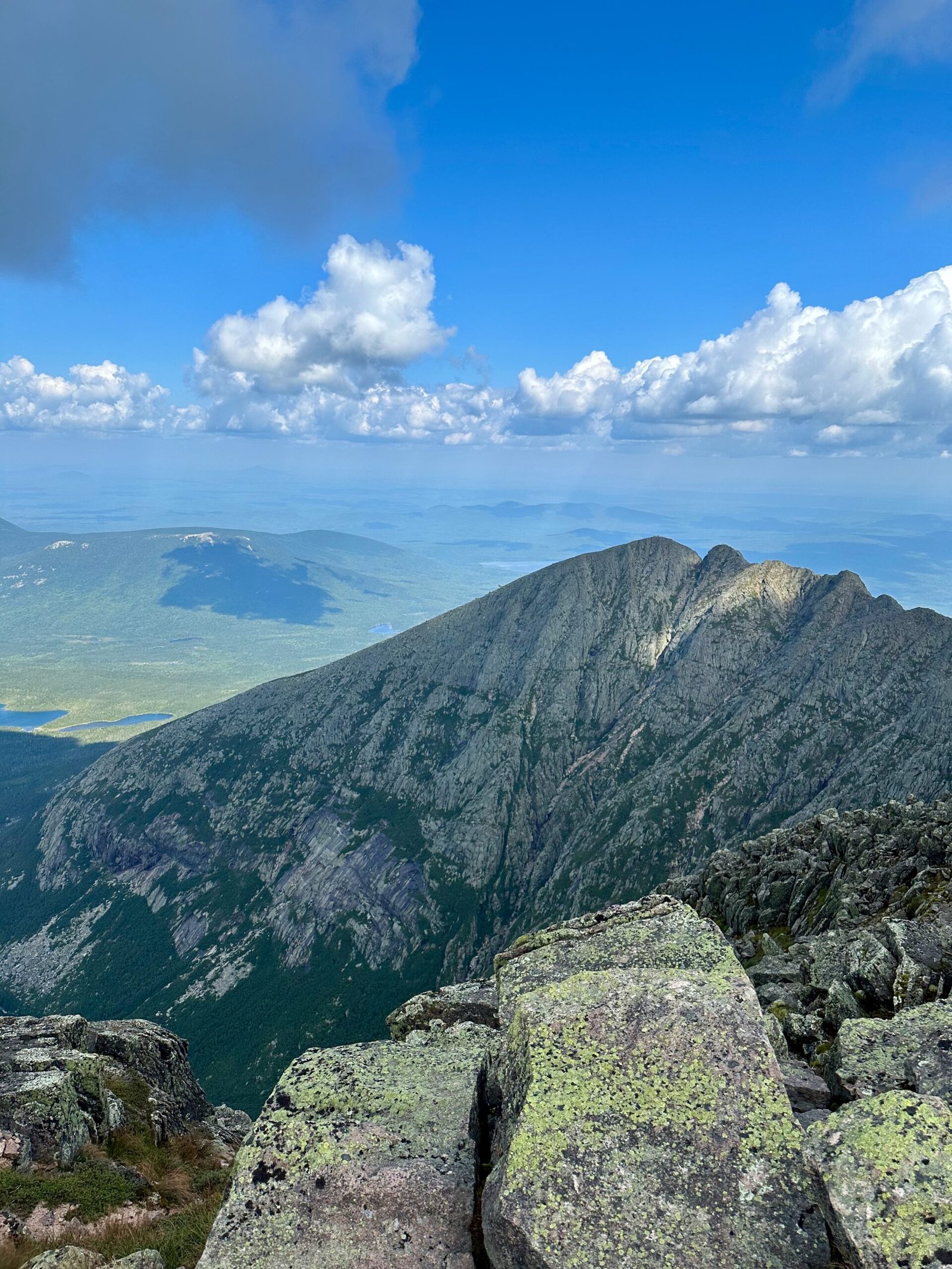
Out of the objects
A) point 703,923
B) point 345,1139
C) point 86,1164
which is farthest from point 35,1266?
point 703,923

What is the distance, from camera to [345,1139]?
13.5m

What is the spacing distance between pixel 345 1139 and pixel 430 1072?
11.2ft

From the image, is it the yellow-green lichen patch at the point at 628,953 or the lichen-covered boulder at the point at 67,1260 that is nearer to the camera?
the lichen-covered boulder at the point at 67,1260

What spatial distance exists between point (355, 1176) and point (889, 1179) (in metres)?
9.96

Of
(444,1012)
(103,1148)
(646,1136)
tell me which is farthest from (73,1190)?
(646,1136)

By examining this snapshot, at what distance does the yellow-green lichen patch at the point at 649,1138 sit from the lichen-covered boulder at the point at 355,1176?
1725 mm

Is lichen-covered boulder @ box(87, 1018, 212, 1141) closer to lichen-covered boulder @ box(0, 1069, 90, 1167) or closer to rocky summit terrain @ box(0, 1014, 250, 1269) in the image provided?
rocky summit terrain @ box(0, 1014, 250, 1269)

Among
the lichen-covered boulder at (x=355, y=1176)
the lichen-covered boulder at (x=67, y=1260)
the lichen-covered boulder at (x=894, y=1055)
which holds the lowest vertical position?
the lichen-covered boulder at (x=67, y=1260)

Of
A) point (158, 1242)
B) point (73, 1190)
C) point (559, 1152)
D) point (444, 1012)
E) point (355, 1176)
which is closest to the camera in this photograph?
point (559, 1152)

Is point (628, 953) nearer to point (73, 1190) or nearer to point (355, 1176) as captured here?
point (355, 1176)

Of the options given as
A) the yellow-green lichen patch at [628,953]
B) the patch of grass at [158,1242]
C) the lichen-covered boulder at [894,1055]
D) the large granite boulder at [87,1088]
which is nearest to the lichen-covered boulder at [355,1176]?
the yellow-green lichen patch at [628,953]

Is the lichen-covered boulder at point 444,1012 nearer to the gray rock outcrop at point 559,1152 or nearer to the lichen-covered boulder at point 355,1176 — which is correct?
the gray rock outcrop at point 559,1152

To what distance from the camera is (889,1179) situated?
930 cm

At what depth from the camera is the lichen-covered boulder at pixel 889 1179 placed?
8.59 metres
